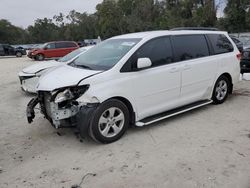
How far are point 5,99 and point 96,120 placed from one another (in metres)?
4.90

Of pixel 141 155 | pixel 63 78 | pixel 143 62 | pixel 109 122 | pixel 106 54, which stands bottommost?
pixel 141 155

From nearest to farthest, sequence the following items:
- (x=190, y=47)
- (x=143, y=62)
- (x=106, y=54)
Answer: (x=143, y=62)
(x=106, y=54)
(x=190, y=47)

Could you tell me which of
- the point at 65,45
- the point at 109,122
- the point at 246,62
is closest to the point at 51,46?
the point at 65,45

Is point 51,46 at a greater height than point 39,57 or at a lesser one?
greater

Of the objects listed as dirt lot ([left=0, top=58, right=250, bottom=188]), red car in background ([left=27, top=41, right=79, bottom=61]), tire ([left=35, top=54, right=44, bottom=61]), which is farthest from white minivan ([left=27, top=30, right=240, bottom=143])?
tire ([left=35, top=54, right=44, bottom=61])

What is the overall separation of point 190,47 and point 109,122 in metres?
2.41

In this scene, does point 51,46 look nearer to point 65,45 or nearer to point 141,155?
point 65,45

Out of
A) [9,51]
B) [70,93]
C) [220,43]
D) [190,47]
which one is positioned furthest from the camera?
[9,51]

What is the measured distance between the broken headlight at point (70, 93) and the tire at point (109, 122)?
0.37 m

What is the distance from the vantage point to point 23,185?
3688mm

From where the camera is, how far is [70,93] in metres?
4.62

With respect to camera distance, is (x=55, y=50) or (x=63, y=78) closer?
(x=63, y=78)

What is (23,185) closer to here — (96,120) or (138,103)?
(96,120)

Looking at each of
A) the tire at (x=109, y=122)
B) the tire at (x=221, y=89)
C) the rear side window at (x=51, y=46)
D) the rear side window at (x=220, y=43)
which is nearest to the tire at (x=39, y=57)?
the rear side window at (x=51, y=46)
